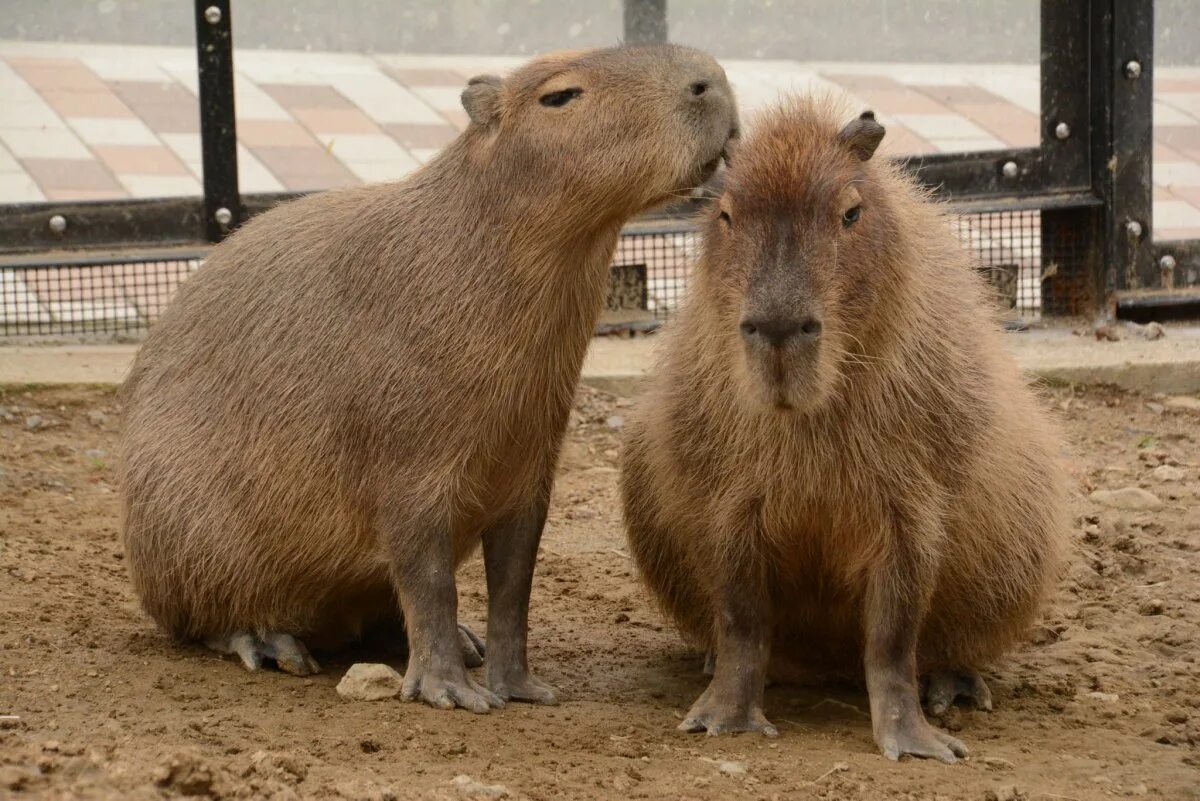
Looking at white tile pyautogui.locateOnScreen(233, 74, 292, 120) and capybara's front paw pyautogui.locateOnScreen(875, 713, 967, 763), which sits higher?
white tile pyautogui.locateOnScreen(233, 74, 292, 120)

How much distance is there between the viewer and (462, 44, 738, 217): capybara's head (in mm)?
3693

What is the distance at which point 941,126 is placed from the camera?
7301mm

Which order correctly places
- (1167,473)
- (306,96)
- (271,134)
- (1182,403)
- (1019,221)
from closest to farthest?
1. (1167,473)
2. (1182,403)
3. (271,134)
4. (306,96)
5. (1019,221)

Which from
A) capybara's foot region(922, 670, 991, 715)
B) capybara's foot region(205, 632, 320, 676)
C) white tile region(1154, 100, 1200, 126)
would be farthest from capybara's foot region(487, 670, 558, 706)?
white tile region(1154, 100, 1200, 126)

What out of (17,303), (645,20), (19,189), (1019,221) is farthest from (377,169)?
(1019,221)

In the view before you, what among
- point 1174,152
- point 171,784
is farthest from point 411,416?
point 1174,152

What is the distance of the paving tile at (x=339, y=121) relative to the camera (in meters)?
7.06

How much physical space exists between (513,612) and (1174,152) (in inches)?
174

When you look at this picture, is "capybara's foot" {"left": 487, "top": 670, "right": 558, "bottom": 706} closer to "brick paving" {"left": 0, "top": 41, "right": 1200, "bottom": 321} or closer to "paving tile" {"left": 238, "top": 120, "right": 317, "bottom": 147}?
"brick paving" {"left": 0, "top": 41, "right": 1200, "bottom": 321}

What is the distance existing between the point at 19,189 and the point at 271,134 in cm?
100

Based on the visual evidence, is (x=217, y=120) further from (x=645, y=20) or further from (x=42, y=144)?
(x=645, y=20)

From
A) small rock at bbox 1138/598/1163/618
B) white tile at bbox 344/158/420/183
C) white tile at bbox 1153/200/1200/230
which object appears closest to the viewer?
small rock at bbox 1138/598/1163/618

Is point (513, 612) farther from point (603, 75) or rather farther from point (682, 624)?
point (603, 75)

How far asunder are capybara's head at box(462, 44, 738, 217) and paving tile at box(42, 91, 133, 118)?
3.47 metres
